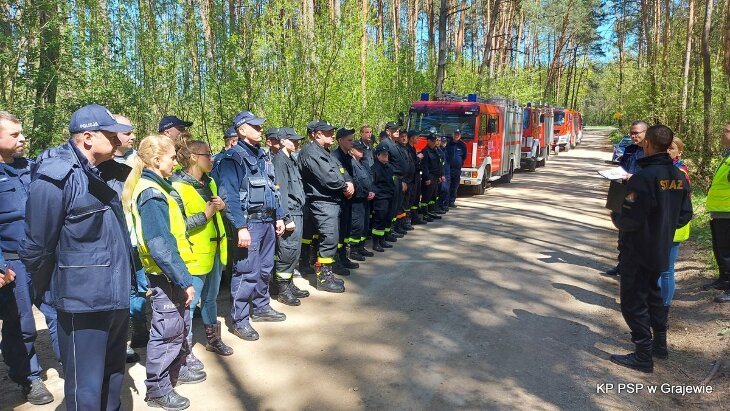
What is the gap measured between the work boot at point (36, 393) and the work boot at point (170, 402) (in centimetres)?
77

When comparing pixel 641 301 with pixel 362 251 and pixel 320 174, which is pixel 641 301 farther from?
pixel 362 251

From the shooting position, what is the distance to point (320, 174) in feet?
20.3

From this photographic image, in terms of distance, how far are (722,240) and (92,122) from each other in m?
6.56

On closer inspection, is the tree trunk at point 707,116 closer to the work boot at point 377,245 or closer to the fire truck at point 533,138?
the fire truck at point 533,138

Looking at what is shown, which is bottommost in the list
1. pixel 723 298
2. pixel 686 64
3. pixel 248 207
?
pixel 723 298

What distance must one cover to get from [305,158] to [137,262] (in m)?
2.35

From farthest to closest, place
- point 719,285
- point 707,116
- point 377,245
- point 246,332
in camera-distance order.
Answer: point 707,116, point 377,245, point 719,285, point 246,332

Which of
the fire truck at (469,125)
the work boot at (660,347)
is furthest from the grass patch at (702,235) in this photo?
the fire truck at (469,125)

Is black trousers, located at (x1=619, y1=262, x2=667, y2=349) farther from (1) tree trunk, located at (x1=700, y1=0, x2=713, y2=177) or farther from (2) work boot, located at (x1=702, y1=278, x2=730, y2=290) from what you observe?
(1) tree trunk, located at (x1=700, y1=0, x2=713, y2=177)

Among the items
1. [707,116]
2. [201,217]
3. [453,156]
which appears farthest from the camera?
[707,116]

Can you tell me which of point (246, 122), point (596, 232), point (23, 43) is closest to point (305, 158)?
point (246, 122)

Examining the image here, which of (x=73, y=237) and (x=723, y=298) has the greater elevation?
(x=73, y=237)

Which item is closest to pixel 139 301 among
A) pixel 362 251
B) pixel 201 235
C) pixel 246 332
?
pixel 246 332

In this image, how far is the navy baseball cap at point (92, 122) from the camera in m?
2.71
